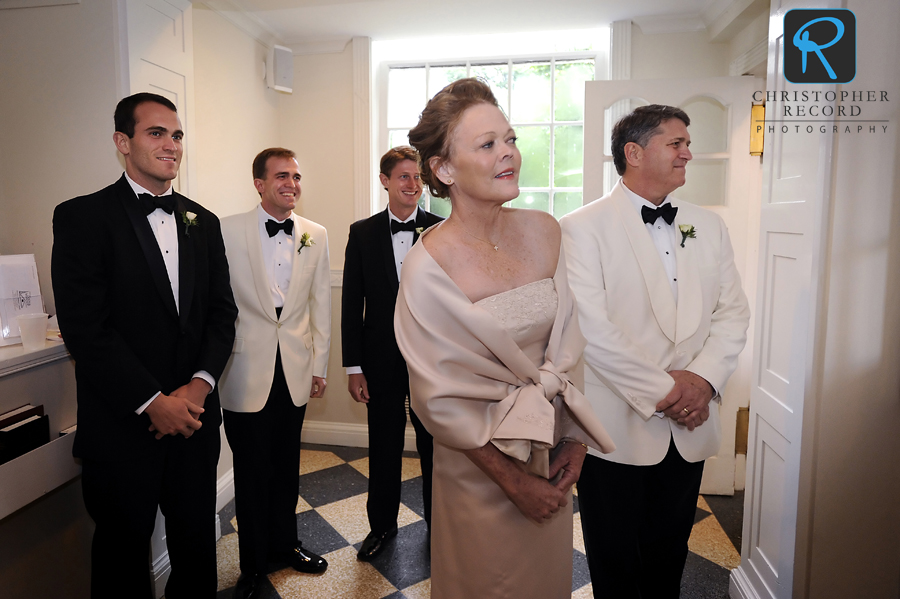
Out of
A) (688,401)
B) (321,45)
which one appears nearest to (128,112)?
(688,401)

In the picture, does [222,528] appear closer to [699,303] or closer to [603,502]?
[603,502]

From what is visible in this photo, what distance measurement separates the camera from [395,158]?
2.88m

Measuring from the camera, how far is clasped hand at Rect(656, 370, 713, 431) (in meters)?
1.84

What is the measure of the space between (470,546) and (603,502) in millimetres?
683

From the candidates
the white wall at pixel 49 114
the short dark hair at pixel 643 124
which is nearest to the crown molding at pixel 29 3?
the white wall at pixel 49 114

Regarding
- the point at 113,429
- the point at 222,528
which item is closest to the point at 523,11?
the point at 113,429

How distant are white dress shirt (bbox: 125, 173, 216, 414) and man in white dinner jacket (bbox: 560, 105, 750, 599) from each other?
139 cm

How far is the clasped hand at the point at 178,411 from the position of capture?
1959mm

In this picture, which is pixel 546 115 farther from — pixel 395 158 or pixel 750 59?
pixel 395 158

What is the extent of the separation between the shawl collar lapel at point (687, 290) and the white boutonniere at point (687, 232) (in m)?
0.01

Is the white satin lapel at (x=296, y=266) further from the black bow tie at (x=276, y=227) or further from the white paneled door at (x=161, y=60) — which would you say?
the white paneled door at (x=161, y=60)

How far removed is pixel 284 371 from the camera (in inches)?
103

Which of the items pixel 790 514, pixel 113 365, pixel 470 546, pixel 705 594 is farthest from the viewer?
pixel 705 594

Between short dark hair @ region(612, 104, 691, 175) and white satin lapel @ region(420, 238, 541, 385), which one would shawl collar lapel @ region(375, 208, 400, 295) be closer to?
short dark hair @ region(612, 104, 691, 175)
